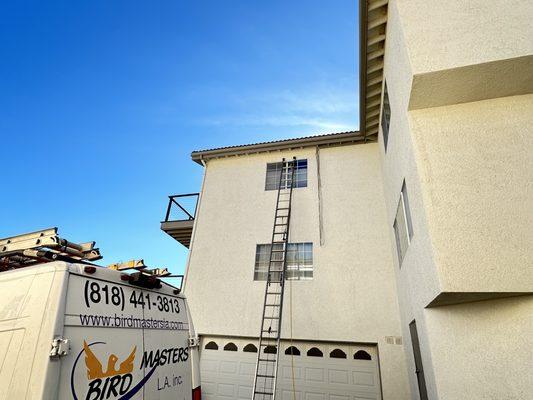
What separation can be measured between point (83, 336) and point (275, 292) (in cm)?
572

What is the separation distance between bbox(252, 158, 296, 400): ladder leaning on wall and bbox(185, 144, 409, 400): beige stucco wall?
25cm

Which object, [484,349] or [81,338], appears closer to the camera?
[81,338]

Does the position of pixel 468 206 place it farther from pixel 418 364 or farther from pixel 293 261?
pixel 293 261

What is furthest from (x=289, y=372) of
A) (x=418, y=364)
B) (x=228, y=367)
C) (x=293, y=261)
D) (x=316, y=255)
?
(x=418, y=364)

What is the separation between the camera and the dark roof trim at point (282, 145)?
9.30 metres

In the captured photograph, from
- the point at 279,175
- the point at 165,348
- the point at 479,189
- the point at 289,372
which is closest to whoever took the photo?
the point at 165,348

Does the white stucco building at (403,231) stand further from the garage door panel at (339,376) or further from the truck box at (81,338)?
the truck box at (81,338)

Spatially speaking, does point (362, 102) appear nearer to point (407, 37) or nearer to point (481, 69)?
point (407, 37)

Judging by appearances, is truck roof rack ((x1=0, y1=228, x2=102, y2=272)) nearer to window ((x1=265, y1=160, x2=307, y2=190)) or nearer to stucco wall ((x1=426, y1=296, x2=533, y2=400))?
stucco wall ((x1=426, y1=296, x2=533, y2=400))

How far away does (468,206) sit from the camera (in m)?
3.77

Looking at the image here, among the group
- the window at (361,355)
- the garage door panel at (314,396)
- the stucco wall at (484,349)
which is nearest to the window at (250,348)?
the garage door panel at (314,396)

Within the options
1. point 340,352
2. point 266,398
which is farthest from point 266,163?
point 266,398

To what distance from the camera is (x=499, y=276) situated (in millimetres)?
3436

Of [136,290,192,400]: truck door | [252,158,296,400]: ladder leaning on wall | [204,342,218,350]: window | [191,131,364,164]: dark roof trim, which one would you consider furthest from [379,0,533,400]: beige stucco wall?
[204,342,218,350]: window
